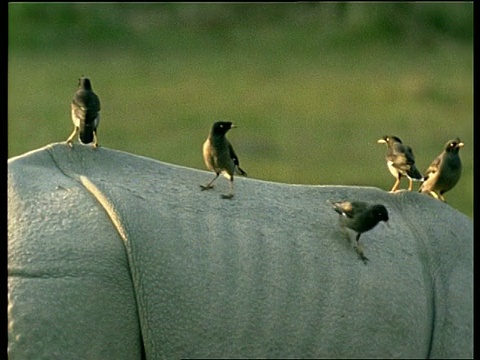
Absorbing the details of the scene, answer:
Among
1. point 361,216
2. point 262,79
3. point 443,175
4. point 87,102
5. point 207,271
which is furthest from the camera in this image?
point 262,79

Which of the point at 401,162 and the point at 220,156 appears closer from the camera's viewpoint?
the point at 220,156

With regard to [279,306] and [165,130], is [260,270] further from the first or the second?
[165,130]

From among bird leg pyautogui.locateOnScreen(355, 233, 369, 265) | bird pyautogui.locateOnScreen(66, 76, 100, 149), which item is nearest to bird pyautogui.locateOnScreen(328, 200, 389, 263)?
bird leg pyautogui.locateOnScreen(355, 233, 369, 265)

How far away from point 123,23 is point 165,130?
386 cm

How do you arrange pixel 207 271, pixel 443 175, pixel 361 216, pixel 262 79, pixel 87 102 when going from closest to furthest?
pixel 207 271 < pixel 361 216 < pixel 87 102 < pixel 443 175 < pixel 262 79

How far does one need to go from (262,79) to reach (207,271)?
1021cm

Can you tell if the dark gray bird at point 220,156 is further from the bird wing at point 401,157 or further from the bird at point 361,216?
the bird wing at point 401,157

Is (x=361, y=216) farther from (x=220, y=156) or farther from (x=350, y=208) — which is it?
(x=220, y=156)

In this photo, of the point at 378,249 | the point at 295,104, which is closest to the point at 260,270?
the point at 378,249

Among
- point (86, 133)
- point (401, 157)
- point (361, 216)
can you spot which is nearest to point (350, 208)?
point (361, 216)

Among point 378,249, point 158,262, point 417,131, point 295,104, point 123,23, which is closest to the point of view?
point 158,262

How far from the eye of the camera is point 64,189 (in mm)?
3447

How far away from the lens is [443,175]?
400 centimetres

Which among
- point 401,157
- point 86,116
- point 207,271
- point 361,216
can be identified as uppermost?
point 86,116
